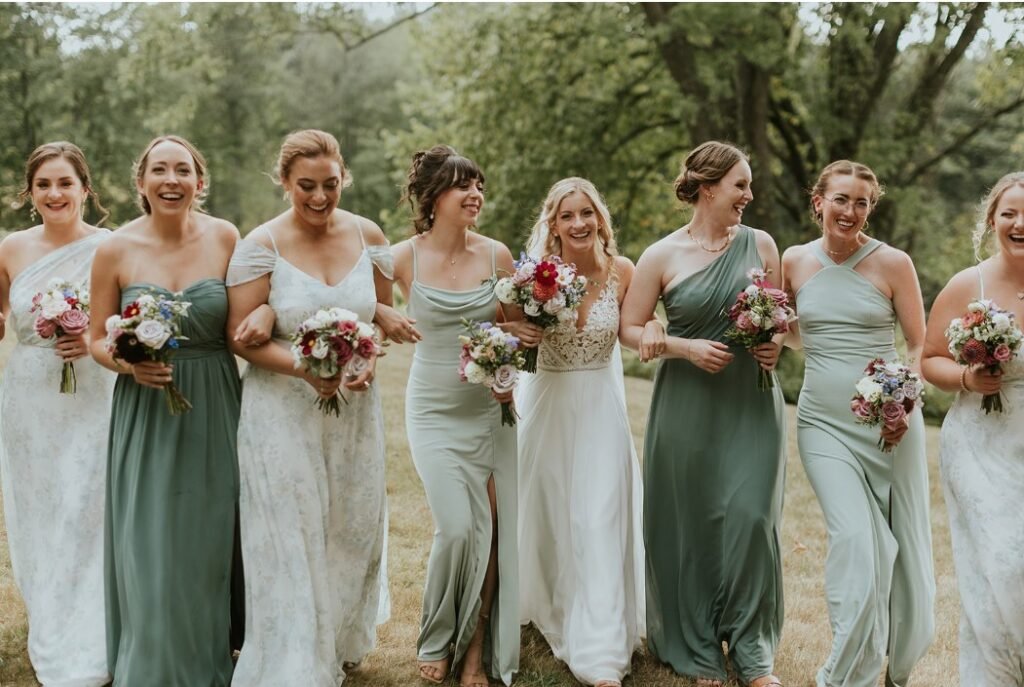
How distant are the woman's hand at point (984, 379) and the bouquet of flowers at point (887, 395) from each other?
27cm

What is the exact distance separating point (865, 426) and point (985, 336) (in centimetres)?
97

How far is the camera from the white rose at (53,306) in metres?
5.76

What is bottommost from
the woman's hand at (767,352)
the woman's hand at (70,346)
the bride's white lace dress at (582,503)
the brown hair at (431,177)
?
the bride's white lace dress at (582,503)

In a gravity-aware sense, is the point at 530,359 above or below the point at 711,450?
above

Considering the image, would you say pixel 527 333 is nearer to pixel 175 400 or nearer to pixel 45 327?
pixel 175 400

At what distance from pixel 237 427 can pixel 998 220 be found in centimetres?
403

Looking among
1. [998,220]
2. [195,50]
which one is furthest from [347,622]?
[195,50]

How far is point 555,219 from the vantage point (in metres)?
6.47

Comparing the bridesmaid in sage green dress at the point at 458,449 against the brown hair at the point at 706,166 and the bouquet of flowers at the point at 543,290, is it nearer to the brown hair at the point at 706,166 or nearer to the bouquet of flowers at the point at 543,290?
the bouquet of flowers at the point at 543,290

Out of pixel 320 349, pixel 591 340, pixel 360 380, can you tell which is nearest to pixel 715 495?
pixel 591 340

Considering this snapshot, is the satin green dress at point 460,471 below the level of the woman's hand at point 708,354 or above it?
below

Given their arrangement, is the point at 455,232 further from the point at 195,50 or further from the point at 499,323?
the point at 195,50

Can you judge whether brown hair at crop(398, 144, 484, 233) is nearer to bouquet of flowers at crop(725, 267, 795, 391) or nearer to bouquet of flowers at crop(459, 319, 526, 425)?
bouquet of flowers at crop(459, 319, 526, 425)

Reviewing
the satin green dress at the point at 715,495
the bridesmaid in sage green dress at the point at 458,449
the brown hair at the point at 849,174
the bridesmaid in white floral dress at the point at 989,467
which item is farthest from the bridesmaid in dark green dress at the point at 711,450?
the bridesmaid in white floral dress at the point at 989,467
